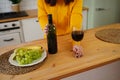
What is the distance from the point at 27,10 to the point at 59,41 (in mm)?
1909

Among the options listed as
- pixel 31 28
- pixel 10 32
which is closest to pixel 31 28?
pixel 31 28

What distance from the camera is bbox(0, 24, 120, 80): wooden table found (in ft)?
2.94

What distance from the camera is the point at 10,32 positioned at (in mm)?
2572

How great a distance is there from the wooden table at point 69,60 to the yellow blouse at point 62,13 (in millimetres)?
291

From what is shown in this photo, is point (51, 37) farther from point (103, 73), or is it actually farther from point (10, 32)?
point (10, 32)

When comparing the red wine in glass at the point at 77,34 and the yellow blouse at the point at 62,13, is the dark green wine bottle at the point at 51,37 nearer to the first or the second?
the red wine in glass at the point at 77,34

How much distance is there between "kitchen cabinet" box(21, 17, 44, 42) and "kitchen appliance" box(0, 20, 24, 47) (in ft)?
0.25

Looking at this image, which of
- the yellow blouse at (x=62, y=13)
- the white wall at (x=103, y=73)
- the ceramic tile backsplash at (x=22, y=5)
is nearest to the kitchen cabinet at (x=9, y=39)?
the ceramic tile backsplash at (x=22, y=5)

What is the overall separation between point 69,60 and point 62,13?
73 cm

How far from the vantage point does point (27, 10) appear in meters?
3.02

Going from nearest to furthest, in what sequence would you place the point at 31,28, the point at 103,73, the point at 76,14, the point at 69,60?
the point at 69,60, the point at 103,73, the point at 76,14, the point at 31,28

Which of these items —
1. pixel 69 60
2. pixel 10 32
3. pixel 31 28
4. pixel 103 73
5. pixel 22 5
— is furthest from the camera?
pixel 22 5

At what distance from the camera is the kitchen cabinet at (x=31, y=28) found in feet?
8.54

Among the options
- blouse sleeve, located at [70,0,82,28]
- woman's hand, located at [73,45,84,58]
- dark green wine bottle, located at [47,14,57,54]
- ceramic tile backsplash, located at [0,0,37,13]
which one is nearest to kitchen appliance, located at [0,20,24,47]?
ceramic tile backsplash, located at [0,0,37,13]
